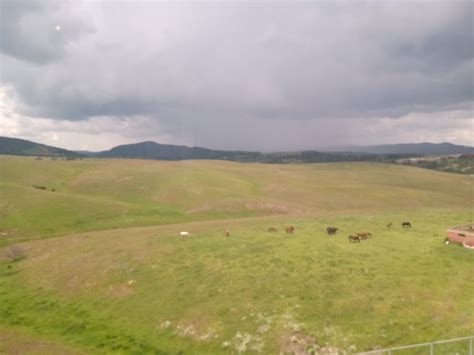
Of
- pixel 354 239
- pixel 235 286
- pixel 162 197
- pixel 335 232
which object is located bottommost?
pixel 235 286

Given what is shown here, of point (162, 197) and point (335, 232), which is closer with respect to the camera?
point (335, 232)

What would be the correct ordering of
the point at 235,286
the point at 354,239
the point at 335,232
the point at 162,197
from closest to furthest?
the point at 235,286, the point at 354,239, the point at 335,232, the point at 162,197

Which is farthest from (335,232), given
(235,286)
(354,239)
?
(235,286)

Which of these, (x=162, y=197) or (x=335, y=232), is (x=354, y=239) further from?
(x=162, y=197)

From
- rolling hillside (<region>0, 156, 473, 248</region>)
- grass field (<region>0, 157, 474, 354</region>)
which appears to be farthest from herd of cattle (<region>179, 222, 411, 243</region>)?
rolling hillside (<region>0, 156, 473, 248</region>)

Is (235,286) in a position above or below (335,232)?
Result: below

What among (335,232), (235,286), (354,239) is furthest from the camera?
(335,232)

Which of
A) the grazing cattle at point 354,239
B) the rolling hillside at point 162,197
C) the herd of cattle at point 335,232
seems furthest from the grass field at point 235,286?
the rolling hillside at point 162,197

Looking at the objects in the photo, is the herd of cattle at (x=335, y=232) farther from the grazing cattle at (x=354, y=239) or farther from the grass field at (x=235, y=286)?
the grass field at (x=235, y=286)

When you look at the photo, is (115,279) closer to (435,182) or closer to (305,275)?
(305,275)

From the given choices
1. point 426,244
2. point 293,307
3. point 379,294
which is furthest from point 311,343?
point 426,244

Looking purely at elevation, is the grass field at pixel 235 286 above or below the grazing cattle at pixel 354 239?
below

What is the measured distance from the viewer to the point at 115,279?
3778 cm

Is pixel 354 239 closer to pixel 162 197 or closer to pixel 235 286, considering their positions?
pixel 235 286
